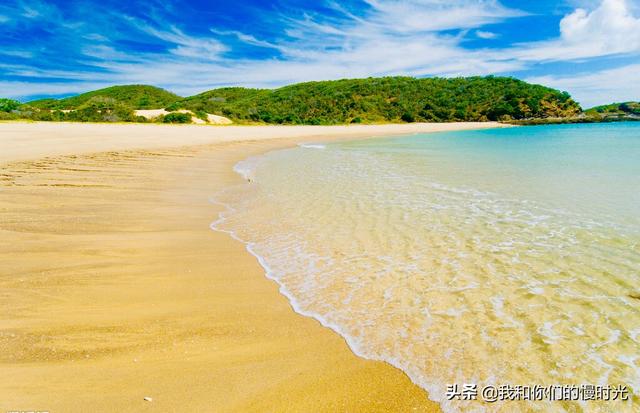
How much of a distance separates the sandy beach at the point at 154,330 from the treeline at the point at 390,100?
166 ft

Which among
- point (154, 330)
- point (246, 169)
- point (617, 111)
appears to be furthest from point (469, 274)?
point (617, 111)

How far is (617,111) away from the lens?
3216 inches

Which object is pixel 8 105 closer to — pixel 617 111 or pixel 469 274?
pixel 469 274

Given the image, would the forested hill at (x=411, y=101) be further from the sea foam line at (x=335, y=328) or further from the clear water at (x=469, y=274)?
the sea foam line at (x=335, y=328)

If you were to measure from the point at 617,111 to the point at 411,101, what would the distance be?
46.1 m

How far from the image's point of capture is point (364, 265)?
14.0ft

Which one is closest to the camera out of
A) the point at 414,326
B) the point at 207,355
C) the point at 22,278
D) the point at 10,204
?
the point at 207,355

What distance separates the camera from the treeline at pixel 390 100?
6531cm

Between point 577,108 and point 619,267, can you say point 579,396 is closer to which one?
point 619,267

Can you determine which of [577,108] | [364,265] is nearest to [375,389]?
[364,265]

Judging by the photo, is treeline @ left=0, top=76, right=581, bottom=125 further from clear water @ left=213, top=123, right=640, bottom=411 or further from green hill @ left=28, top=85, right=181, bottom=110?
clear water @ left=213, top=123, right=640, bottom=411

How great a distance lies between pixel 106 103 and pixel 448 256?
136 feet

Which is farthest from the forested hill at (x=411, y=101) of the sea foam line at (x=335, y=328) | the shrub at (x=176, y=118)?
the sea foam line at (x=335, y=328)

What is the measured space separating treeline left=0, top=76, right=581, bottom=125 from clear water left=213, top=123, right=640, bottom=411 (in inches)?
1916
